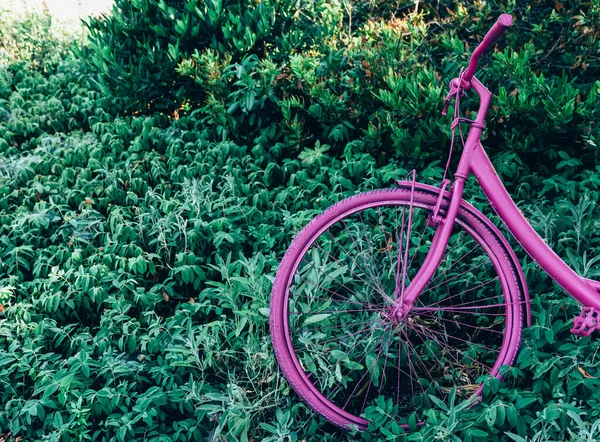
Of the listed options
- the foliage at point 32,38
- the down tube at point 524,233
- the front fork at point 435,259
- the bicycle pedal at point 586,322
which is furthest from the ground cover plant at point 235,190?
the foliage at point 32,38

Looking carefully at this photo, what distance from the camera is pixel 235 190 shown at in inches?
143

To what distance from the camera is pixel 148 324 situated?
2963mm

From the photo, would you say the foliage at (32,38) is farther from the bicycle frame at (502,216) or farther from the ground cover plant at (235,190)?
the bicycle frame at (502,216)

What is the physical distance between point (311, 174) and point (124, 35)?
2.03 metres

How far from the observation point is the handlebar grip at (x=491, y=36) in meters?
2.02

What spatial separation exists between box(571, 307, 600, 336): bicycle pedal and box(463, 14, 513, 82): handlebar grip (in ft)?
3.60

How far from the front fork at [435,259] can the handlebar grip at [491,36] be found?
1.39 ft

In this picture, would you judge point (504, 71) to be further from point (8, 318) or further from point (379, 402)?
point (8, 318)

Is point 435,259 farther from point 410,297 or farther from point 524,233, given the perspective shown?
point 524,233

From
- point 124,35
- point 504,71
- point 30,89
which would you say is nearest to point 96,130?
point 124,35

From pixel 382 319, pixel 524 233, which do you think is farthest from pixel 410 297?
pixel 524 233

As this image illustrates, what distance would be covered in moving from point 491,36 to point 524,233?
2.78 feet

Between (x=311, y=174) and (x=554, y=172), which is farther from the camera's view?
(x=311, y=174)

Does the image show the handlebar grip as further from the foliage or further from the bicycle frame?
the foliage
